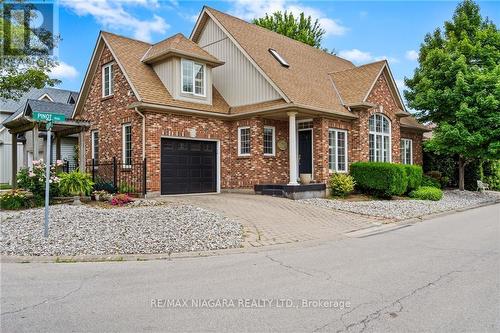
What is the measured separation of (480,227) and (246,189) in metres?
8.71

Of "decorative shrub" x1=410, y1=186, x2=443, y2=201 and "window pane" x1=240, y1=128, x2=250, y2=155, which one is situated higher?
"window pane" x1=240, y1=128, x2=250, y2=155

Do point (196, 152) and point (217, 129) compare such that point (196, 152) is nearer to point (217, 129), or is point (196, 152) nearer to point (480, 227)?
point (217, 129)

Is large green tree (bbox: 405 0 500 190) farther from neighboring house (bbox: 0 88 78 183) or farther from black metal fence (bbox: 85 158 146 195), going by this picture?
neighboring house (bbox: 0 88 78 183)

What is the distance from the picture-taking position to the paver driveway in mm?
9051

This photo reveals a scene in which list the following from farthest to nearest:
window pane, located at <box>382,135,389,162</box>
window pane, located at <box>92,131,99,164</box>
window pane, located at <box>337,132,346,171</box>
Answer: window pane, located at <box>382,135,389,162</box>
window pane, located at <box>92,131,99,164</box>
window pane, located at <box>337,132,346,171</box>

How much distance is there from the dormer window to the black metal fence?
3899 millimetres

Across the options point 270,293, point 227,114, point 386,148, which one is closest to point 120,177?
point 227,114

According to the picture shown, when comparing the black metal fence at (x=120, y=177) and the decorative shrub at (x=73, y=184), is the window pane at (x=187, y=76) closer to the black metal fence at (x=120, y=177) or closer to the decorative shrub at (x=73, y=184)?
the black metal fence at (x=120, y=177)

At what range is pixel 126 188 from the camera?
1523 cm

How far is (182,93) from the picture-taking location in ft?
53.0

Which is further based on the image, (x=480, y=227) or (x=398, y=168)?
(x=398, y=168)

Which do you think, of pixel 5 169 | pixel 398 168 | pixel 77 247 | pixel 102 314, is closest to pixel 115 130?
pixel 77 247

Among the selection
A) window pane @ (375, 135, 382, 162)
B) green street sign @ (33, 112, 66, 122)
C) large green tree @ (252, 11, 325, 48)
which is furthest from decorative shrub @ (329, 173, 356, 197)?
large green tree @ (252, 11, 325, 48)

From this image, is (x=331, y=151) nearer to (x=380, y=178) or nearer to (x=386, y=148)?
(x=380, y=178)
